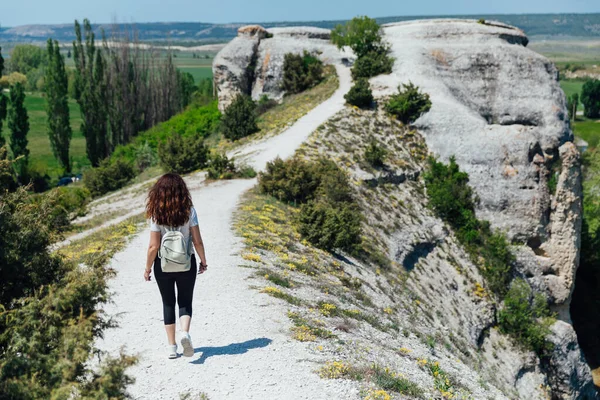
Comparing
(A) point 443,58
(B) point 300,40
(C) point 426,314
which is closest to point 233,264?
(C) point 426,314

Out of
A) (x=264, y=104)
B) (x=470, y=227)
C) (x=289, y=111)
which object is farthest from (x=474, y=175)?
(x=264, y=104)

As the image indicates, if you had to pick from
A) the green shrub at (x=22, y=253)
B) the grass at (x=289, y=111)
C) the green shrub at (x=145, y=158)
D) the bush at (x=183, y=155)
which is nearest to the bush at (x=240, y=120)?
the grass at (x=289, y=111)

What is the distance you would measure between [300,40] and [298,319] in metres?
31.5

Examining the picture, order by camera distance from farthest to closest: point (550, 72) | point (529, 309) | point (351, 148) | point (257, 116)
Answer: point (257, 116) → point (550, 72) → point (351, 148) → point (529, 309)

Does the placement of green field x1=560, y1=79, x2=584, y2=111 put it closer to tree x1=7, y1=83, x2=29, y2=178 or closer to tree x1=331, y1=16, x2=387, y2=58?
tree x1=331, y1=16, x2=387, y2=58

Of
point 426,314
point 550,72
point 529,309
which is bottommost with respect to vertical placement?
point 529,309

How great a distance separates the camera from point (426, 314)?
60.5ft

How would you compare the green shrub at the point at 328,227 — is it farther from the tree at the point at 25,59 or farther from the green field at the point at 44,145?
the tree at the point at 25,59

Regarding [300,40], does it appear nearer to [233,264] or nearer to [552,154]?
[552,154]

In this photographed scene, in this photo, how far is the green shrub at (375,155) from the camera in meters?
26.6

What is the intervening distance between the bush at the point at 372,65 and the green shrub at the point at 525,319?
1447 cm

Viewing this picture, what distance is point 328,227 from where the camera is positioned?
18.0m

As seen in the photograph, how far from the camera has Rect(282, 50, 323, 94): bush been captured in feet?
121

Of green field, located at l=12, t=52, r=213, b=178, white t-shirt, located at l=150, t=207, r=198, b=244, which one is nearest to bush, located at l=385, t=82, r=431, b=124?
white t-shirt, located at l=150, t=207, r=198, b=244
